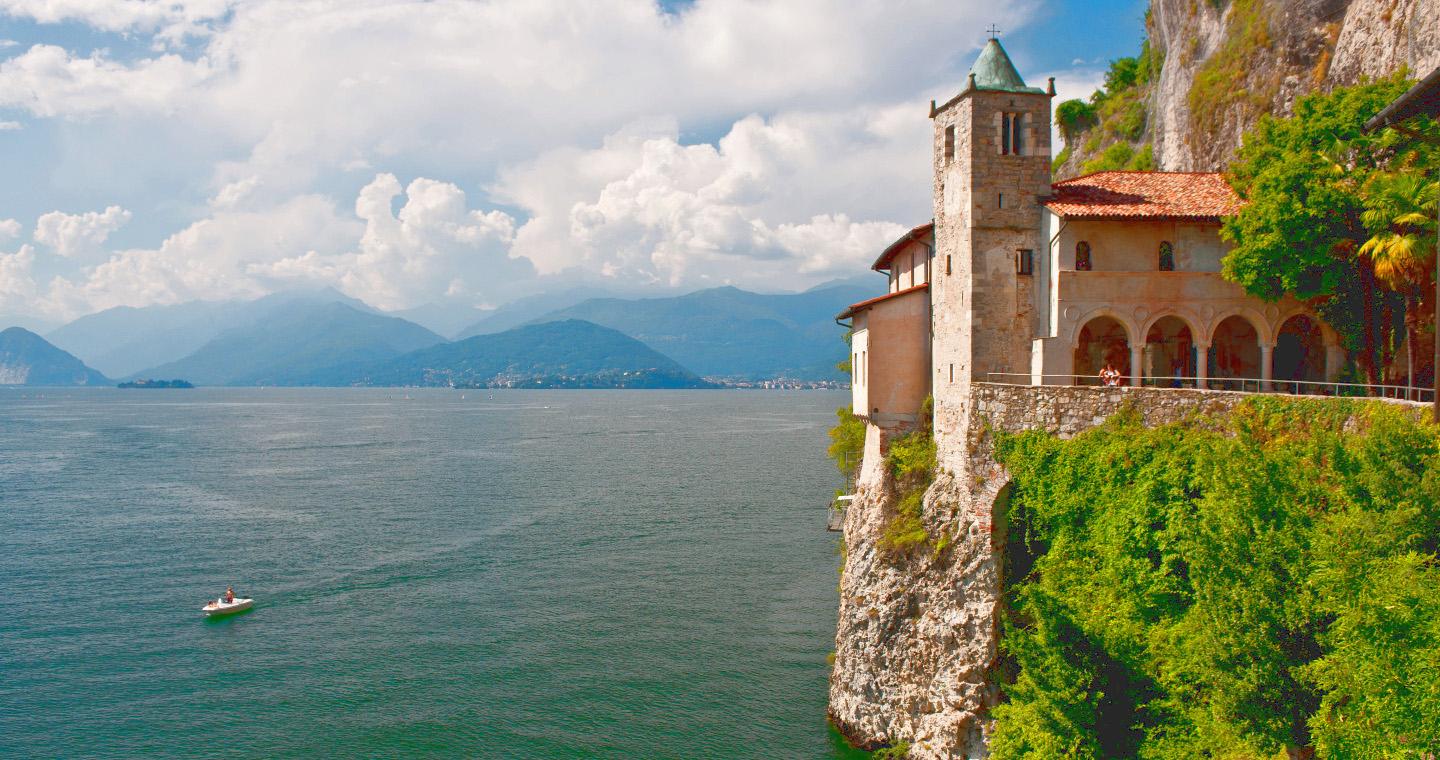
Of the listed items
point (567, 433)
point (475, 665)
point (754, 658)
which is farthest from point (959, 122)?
point (567, 433)

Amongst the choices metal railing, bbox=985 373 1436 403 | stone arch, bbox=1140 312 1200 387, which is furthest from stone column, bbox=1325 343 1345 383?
stone arch, bbox=1140 312 1200 387

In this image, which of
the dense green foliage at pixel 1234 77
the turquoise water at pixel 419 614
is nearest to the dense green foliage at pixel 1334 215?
the dense green foliage at pixel 1234 77

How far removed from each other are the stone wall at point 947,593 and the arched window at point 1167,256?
6760mm

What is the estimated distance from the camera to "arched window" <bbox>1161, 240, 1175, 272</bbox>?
95.7 ft

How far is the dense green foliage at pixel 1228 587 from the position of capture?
16906 millimetres

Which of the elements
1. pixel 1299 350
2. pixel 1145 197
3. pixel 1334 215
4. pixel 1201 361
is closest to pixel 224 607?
pixel 1201 361

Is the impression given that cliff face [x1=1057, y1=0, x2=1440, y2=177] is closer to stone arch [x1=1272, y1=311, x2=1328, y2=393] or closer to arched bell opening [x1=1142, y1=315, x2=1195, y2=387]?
stone arch [x1=1272, y1=311, x2=1328, y2=393]

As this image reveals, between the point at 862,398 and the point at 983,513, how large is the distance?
27.2 ft

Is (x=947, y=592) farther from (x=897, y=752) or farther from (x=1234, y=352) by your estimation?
(x=1234, y=352)

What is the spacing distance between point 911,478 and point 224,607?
118 ft

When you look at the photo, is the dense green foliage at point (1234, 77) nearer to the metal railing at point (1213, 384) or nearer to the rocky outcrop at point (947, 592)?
the metal railing at point (1213, 384)

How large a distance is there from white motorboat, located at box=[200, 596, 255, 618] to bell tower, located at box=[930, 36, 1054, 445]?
3786cm

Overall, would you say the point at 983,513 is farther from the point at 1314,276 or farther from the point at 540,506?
the point at 540,506

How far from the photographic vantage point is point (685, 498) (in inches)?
3022
